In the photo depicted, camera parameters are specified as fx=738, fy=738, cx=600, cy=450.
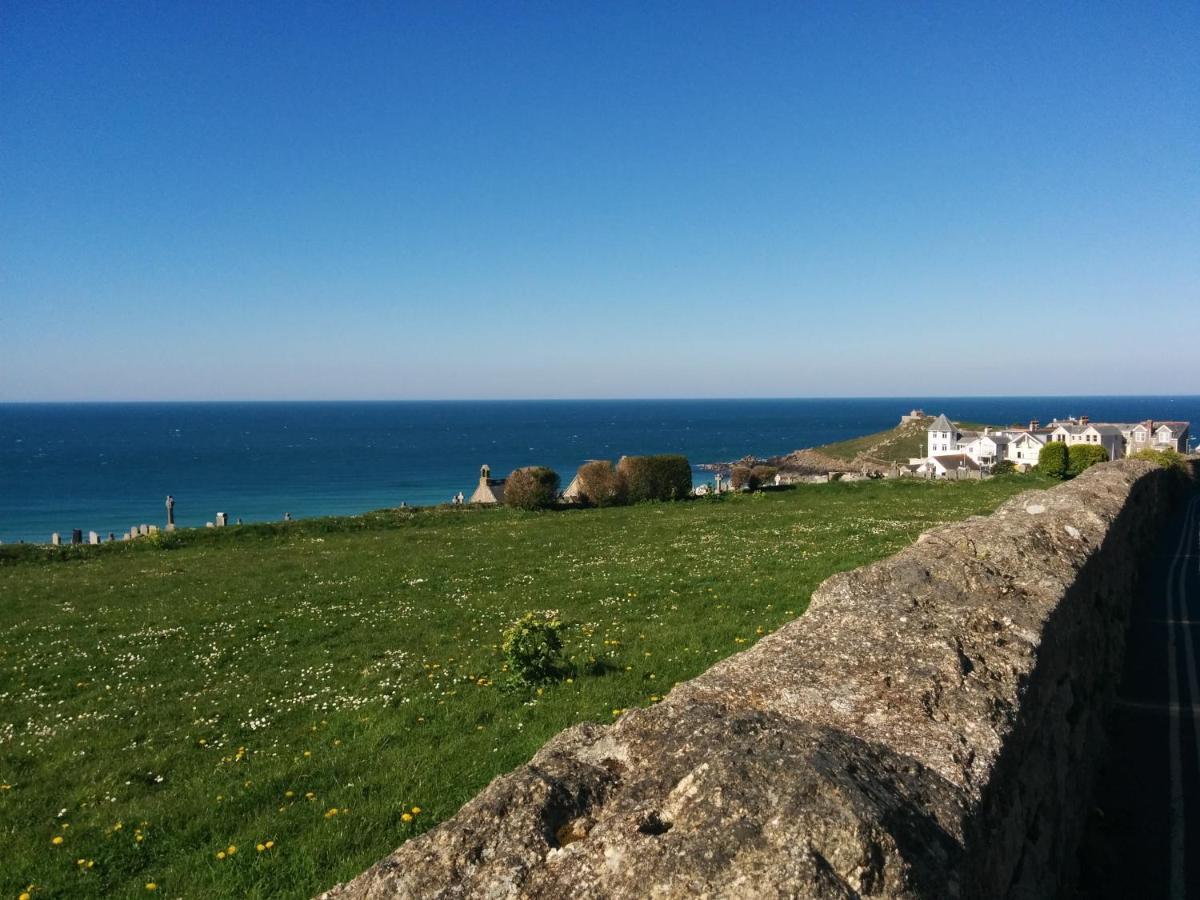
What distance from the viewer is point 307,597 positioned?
2033 cm

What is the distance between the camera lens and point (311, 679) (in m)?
13.3

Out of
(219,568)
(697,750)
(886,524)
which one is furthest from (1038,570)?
(219,568)

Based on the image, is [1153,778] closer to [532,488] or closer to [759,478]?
[532,488]

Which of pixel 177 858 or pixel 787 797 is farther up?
pixel 787 797

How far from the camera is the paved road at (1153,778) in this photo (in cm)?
802

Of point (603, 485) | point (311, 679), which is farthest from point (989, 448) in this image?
point (311, 679)

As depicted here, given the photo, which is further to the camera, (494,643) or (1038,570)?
(494,643)

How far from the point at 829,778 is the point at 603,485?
132ft

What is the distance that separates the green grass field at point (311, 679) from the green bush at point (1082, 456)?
74.8ft

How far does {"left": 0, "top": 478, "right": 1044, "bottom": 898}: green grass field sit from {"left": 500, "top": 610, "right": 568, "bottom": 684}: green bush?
419 millimetres

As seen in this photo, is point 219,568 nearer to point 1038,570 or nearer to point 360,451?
point 1038,570

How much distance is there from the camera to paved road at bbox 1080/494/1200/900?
8.02 metres

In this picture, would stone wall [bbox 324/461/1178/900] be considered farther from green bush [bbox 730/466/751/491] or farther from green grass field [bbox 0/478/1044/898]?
green bush [bbox 730/466/751/491]

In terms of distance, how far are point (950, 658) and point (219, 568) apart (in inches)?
1058
